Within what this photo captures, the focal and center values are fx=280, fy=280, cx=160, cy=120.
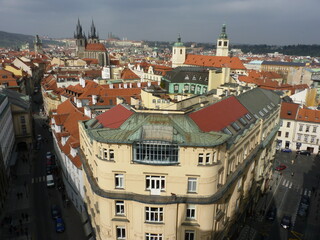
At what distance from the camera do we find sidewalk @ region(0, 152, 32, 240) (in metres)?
42.6

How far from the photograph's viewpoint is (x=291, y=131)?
77562 millimetres

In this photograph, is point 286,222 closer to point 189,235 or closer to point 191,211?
point 189,235

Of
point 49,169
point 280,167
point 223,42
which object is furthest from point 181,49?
point 49,169

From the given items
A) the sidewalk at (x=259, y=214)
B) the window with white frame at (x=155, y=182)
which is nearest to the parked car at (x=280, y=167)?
the sidewalk at (x=259, y=214)

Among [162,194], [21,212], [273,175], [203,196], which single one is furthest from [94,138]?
[273,175]

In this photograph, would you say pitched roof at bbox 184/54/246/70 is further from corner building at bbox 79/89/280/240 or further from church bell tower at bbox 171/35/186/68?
corner building at bbox 79/89/280/240

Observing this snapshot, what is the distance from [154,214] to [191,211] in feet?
12.6

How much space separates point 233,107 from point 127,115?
1651 centimetres

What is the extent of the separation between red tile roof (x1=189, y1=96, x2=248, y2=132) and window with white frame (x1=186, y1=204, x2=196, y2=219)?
26.8 ft

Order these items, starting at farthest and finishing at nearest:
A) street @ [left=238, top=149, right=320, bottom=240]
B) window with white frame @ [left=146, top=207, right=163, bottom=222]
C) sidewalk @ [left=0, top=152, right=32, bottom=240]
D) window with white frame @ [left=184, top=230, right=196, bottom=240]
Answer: street @ [left=238, top=149, right=320, bottom=240] < sidewalk @ [left=0, top=152, right=32, bottom=240] < window with white frame @ [left=184, top=230, right=196, bottom=240] < window with white frame @ [left=146, top=207, right=163, bottom=222]

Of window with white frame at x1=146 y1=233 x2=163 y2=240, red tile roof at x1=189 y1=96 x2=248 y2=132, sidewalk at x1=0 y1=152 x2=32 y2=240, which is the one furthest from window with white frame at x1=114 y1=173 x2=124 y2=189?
sidewalk at x1=0 y1=152 x2=32 y2=240

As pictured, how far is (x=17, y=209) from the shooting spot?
48156mm

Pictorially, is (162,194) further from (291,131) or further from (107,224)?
(291,131)

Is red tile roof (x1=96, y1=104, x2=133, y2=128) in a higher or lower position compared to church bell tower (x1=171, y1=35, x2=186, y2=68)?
lower
